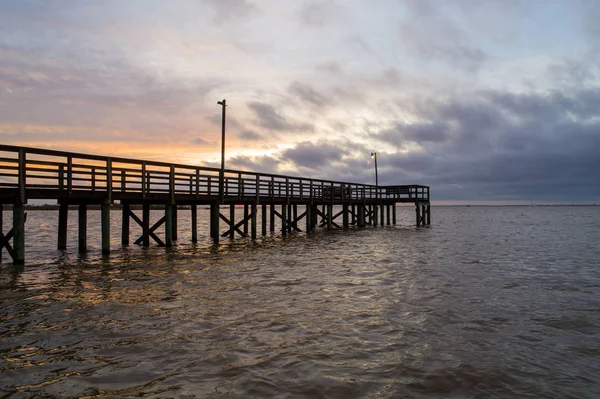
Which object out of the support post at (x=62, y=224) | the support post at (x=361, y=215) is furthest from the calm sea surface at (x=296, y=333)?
the support post at (x=361, y=215)

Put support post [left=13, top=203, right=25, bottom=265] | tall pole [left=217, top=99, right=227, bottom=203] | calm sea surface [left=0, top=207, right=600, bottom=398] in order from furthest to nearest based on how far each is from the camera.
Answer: tall pole [left=217, top=99, right=227, bottom=203]
support post [left=13, top=203, right=25, bottom=265]
calm sea surface [left=0, top=207, right=600, bottom=398]

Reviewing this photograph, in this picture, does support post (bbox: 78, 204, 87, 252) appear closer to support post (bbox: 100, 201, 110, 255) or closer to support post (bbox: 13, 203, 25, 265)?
support post (bbox: 100, 201, 110, 255)

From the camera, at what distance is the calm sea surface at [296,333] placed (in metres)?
4.73

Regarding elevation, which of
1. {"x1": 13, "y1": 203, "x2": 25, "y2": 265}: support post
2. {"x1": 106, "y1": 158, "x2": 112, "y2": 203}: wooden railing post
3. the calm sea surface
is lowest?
the calm sea surface

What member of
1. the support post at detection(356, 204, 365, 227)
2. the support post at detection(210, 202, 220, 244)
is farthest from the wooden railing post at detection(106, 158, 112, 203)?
the support post at detection(356, 204, 365, 227)

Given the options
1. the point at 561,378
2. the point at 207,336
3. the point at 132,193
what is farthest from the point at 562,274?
the point at 132,193

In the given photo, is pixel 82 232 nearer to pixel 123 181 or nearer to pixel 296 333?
pixel 123 181

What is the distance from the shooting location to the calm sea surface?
473 centimetres

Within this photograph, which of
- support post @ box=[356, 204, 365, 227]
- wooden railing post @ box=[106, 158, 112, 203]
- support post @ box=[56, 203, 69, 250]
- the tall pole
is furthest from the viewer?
support post @ box=[356, 204, 365, 227]

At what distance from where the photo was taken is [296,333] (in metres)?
6.58

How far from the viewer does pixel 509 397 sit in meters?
4.52

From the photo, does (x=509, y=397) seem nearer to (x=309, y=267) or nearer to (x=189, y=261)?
(x=309, y=267)

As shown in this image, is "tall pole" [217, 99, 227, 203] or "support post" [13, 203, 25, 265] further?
"tall pole" [217, 99, 227, 203]

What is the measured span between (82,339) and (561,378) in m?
6.91
